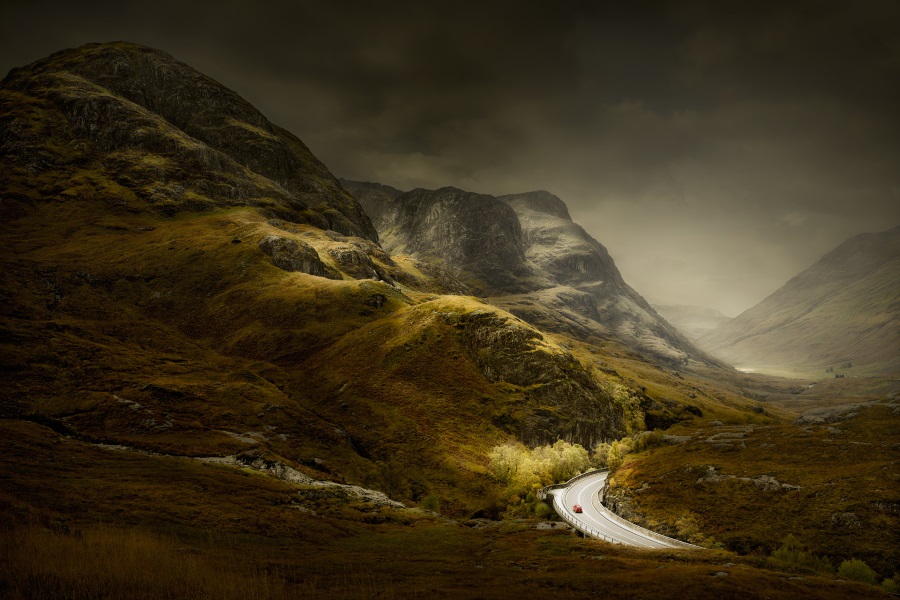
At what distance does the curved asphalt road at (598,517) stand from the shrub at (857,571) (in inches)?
543

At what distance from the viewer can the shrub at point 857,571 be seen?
34250 millimetres

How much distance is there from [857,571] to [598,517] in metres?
28.3

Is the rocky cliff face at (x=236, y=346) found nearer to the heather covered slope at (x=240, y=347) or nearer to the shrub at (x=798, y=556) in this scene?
the heather covered slope at (x=240, y=347)

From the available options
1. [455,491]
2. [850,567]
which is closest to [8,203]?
[455,491]

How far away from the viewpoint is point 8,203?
489 ft

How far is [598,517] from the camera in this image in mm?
57906

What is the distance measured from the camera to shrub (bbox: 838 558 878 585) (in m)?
34.2

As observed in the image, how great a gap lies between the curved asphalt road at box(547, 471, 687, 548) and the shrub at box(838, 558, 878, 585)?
1378cm

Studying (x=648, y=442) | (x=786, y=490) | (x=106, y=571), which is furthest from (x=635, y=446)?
(x=106, y=571)

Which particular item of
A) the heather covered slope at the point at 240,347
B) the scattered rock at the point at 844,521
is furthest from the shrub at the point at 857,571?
the heather covered slope at the point at 240,347

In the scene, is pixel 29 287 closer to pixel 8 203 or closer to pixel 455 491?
pixel 8 203

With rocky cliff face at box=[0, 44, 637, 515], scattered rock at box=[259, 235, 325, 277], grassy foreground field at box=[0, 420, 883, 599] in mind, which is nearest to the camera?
grassy foreground field at box=[0, 420, 883, 599]

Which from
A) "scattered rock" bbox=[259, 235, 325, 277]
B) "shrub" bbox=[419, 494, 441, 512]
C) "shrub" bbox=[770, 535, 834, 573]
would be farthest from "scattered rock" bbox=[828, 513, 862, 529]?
"scattered rock" bbox=[259, 235, 325, 277]

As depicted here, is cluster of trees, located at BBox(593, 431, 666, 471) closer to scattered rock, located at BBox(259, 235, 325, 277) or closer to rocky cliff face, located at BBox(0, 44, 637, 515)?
rocky cliff face, located at BBox(0, 44, 637, 515)
